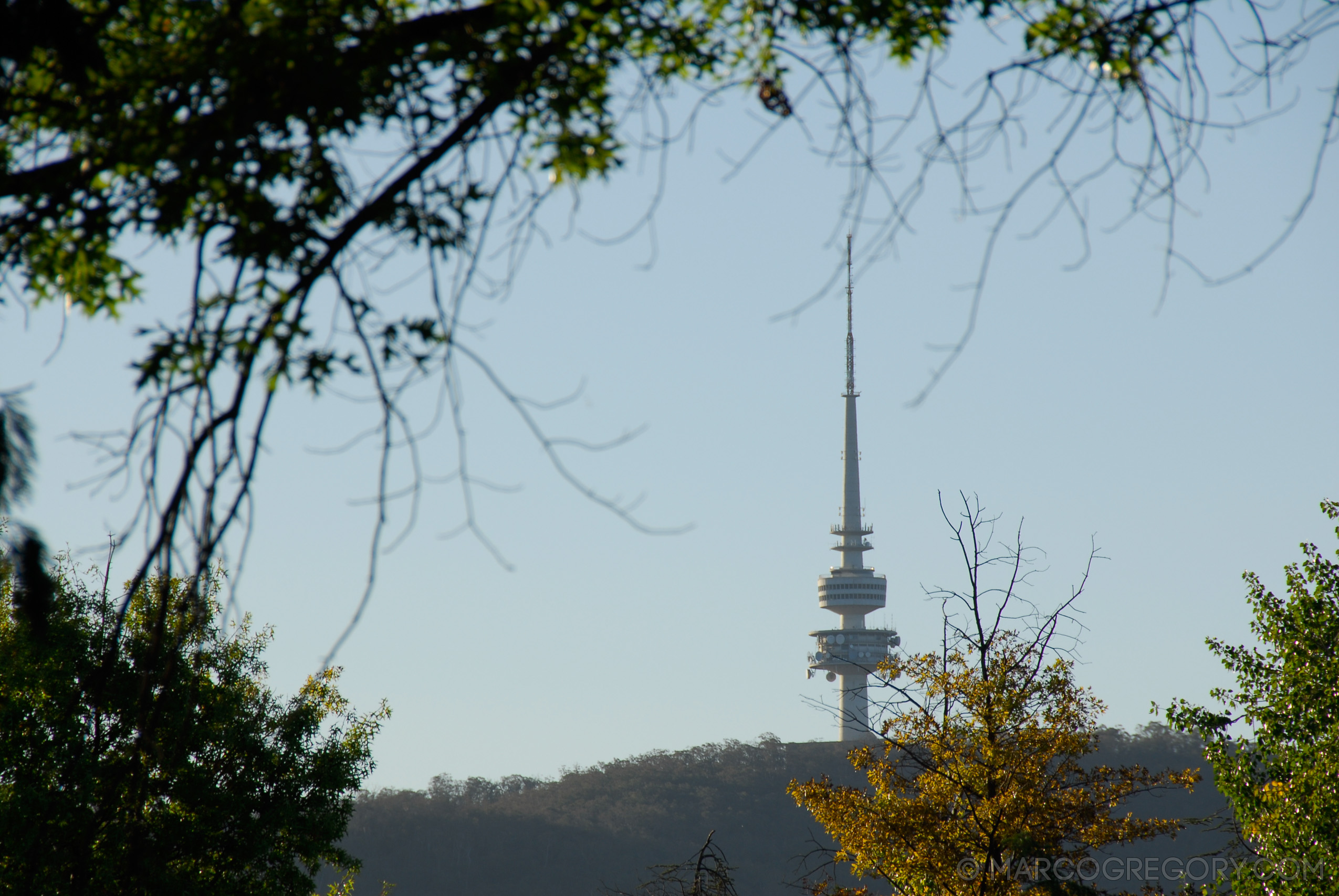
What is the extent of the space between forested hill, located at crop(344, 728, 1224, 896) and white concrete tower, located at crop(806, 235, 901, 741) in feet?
66.3

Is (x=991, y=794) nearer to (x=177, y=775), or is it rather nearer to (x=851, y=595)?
(x=177, y=775)

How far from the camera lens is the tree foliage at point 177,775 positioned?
59.4ft

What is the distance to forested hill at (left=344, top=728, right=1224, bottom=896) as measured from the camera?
111750mm

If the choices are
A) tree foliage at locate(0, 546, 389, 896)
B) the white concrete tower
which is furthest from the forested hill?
tree foliage at locate(0, 546, 389, 896)

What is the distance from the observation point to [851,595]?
523 feet

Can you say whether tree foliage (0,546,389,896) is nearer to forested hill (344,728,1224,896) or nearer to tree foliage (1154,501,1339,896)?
tree foliage (1154,501,1339,896)

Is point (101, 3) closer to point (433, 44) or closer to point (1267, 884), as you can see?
point (433, 44)

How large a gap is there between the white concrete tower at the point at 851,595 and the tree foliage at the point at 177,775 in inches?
5026

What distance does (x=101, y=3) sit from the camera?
527 centimetres

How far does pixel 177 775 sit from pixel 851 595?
484 feet

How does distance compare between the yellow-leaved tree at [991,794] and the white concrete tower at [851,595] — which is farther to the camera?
the white concrete tower at [851,595]

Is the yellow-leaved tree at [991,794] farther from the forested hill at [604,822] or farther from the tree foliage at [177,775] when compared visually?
the forested hill at [604,822]

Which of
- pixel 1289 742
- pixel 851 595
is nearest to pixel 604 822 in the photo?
pixel 851 595

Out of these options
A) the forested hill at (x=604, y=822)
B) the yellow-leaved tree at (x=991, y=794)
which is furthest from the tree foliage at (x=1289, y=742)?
the forested hill at (x=604, y=822)
